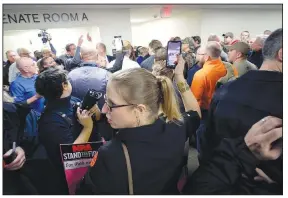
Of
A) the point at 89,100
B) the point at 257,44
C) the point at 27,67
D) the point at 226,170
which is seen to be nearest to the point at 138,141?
the point at 226,170

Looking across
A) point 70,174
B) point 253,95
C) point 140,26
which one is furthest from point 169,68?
point 70,174

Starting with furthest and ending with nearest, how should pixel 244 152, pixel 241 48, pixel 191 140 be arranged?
pixel 241 48
pixel 191 140
pixel 244 152

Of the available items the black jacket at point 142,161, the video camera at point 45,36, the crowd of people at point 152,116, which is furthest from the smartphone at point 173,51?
the video camera at point 45,36

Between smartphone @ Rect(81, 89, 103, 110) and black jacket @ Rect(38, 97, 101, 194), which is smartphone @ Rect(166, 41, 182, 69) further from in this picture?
black jacket @ Rect(38, 97, 101, 194)

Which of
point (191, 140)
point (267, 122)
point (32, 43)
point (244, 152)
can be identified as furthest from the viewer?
point (32, 43)

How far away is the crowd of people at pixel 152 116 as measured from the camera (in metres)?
0.87

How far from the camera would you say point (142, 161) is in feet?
2.85

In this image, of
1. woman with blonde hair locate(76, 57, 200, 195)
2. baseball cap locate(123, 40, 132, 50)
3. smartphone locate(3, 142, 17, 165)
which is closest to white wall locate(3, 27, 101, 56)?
baseball cap locate(123, 40, 132, 50)

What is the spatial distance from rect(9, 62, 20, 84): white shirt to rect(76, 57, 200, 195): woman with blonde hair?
25.5 inches

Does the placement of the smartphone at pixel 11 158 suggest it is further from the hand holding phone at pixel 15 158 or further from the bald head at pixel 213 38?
the bald head at pixel 213 38

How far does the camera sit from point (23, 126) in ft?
3.84

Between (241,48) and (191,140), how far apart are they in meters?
0.68

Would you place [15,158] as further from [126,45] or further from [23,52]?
[126,45]
